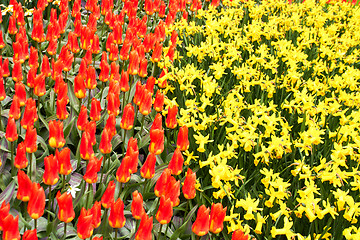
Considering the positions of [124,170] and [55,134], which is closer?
[124,170]

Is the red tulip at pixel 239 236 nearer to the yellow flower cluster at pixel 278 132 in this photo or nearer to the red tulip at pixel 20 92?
the yellow flower cluster at pixel 278 132

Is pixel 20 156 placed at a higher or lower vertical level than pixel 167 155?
higher

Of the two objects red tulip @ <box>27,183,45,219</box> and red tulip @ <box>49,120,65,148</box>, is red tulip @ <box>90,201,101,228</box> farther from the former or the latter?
red tulip @ <box>49,120,65,148</box>

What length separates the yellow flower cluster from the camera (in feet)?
8.11

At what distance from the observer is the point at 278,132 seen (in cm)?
355

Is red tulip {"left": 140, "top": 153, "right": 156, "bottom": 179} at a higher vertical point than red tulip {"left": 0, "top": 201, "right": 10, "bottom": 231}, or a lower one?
lower

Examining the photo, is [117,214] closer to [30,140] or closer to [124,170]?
[124,170]

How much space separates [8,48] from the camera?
4.46 metres

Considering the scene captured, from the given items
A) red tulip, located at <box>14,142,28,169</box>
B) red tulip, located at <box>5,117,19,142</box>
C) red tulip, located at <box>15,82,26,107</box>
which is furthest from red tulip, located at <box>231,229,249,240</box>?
red tulip, located at <box>15,82,26,107</box>

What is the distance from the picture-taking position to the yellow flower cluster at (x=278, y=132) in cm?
247

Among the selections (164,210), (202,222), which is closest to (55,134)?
(164,210)

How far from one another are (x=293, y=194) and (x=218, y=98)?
143 cm

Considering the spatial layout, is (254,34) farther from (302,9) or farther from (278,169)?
(278,169)

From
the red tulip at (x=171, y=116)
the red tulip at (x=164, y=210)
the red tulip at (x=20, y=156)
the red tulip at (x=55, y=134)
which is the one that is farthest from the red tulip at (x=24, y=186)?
the red tulip at (x=171, y=116)
